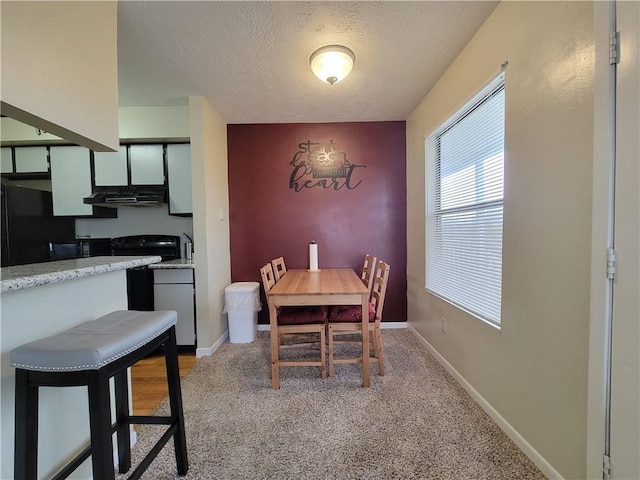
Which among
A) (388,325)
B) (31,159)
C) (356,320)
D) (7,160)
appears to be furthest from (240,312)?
(7,160)

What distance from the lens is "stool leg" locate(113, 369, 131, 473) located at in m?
1.33

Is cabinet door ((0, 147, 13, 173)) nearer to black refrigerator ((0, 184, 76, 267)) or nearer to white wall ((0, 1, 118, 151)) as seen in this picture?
black refrigerator ((0, 184, 76, 267))

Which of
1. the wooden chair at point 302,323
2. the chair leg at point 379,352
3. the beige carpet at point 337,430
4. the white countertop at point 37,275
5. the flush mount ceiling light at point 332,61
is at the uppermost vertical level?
the flush mount ceiling light at point 332,61

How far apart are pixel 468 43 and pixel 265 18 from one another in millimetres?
1423

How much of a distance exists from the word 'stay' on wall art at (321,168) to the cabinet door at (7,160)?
10.0ft

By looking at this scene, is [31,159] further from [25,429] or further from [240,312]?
[25,429]

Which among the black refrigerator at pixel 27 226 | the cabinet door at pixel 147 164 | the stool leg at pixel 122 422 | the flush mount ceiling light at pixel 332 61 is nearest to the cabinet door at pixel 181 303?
the cabinet door at pixel 147 164

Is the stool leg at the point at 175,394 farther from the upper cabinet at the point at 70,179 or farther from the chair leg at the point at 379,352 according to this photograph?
the upper cabinet at the point at 70,179

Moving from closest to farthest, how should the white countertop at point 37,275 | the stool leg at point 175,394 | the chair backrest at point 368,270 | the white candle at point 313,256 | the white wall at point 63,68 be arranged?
the white countertop at point 37,275 → the white wall at point 63,68 → the stool leg at point 175,394 → the chair backrest at point 368,270 → the white candle at point 313,256

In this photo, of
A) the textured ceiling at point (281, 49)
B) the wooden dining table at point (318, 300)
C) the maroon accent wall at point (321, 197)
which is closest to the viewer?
the textured ceiling at point (281, 49)

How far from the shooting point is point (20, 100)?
106cm

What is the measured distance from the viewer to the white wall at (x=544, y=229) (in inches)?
44.5

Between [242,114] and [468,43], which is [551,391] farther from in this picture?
[242,114]

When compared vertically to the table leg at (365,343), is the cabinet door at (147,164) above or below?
above
